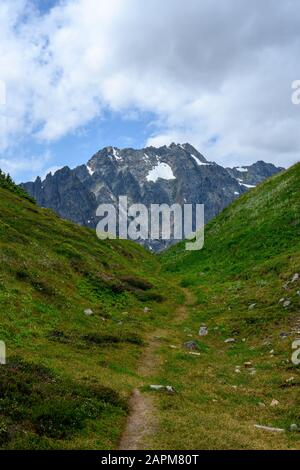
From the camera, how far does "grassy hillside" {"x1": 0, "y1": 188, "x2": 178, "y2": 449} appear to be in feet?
53.6

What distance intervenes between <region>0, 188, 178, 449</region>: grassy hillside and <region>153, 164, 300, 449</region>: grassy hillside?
2.46m

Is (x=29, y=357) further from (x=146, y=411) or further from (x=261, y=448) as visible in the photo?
(x=261, y=448)

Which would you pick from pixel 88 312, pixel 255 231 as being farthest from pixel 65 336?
pixel 255 231

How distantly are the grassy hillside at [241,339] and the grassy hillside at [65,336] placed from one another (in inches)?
96.8

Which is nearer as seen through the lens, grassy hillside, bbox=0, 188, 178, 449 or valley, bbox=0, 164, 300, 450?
grassy hillside, bbox=0, 188, 178, 449

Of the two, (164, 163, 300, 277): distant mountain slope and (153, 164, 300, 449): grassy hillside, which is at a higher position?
(164, 163, 300, 277): distant mountain slope

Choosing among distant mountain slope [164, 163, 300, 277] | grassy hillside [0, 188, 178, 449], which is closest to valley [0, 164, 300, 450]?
grassy hillside [0, 188, 178, 449]

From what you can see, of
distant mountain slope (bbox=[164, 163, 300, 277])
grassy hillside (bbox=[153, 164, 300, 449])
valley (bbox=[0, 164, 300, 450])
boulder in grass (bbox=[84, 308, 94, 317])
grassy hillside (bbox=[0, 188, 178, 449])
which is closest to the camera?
grassy hillside (bbox=[0, 188, 178, 449])

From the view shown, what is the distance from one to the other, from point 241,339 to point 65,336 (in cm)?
1137

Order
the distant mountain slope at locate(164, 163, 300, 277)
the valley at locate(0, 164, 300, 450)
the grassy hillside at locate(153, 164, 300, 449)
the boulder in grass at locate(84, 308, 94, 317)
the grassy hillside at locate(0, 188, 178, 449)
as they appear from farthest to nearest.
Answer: the distant mountain slope at locate(164, 163, 300, 277) < the boulder in grass at locate(84, 308, 94, 317) < the grassy hillside at locate(153, 164, 300, 449) < the valley at locate(0, 164, 300, 450) < the grassy hillside at locate(0, 188, 178, 449)

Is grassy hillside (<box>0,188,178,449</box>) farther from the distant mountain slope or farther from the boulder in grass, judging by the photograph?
the distant mountain slope

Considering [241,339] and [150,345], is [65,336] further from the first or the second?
[241,339]

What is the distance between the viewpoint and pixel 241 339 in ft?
101
